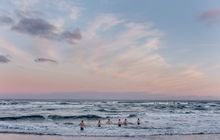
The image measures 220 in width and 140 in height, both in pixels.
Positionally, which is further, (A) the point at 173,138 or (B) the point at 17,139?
(A) the point at 173,138

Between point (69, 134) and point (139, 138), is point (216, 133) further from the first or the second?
point (69, 134)

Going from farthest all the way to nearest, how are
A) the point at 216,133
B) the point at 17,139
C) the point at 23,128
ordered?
1. the point at 23,128
2. the point at 216,133
3. the point at 17,139

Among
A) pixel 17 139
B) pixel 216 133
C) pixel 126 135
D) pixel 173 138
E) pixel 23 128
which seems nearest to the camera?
pixel 17 139

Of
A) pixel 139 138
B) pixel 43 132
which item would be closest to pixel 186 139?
pixel 139 138

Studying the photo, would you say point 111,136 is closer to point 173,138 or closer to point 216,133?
point 173,138

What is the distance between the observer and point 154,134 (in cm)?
2639

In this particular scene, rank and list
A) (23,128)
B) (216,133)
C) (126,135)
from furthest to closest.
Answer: (23,128), (216,133), (126,135)

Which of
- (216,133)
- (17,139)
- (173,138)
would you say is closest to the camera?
(17,139)

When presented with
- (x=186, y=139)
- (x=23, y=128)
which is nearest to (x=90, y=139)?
(x=186, y=139)

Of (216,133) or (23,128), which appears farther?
(23,128)

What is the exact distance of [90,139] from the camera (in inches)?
909

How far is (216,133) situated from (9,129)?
16.9m

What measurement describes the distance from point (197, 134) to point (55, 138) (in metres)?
11.1

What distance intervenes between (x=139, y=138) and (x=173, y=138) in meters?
2.37
